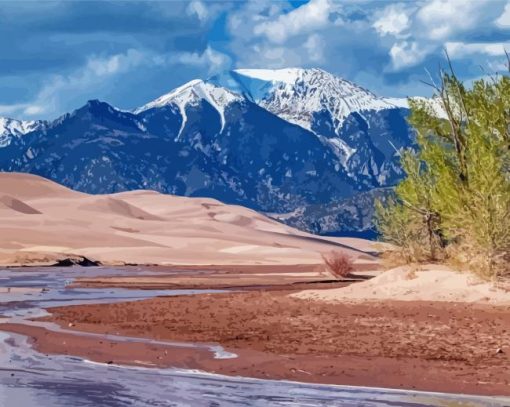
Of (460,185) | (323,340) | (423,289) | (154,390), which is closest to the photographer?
(154,390)

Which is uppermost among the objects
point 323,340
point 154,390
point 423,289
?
point 423,289

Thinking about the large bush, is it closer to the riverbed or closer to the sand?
the sand

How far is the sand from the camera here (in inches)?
1693

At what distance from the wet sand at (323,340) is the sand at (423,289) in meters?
1.98

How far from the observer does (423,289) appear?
46500 millimetres

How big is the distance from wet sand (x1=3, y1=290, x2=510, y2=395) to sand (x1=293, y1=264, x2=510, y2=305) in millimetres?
1980

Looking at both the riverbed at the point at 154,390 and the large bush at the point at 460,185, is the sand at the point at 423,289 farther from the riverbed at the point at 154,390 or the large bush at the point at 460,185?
the riverbed at the point at 154,390

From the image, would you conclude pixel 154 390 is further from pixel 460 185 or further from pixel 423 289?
pixel 460 185

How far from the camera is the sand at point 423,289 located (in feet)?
141

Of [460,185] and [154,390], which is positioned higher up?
[460,185]

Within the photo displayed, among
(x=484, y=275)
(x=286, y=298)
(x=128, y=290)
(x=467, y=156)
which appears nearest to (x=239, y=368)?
(x=484, y=275)

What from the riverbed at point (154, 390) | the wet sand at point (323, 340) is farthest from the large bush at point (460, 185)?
the riverbed at point (154, 390)

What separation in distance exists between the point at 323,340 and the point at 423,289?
18.9 m

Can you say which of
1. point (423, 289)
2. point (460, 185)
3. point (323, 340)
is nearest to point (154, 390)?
point (323, 340)
